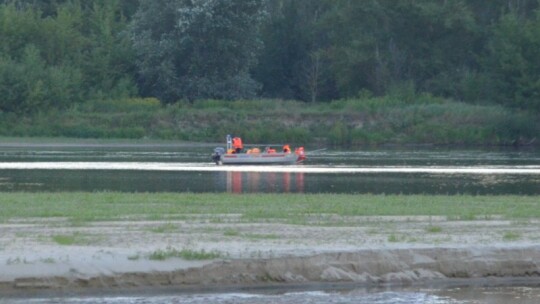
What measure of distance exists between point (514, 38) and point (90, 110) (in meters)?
28.0

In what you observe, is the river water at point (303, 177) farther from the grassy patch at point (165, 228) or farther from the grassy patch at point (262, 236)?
the grassy patch at point (165, 228)

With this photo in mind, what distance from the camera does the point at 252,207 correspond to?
2606cm

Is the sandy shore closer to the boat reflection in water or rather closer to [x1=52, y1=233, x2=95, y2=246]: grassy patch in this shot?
[x1=52, y1=233, x2=95, y2=246]: grassy patch

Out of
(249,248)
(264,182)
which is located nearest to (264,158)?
(264,182)

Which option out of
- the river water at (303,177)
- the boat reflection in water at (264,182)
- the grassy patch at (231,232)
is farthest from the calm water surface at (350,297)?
the boat reflection in water at (264,182)

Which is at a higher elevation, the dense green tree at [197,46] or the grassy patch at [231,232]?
the dense green tree at [197,46]

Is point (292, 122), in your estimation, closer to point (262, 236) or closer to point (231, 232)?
point (231, 232)

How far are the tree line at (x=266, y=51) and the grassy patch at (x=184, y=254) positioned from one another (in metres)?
57.9

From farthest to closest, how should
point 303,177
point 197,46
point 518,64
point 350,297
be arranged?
point 197,46, point 518,64, point 303,177, point 350,297

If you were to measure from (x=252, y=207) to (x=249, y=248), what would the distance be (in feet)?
22.1

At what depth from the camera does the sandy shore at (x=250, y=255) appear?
59.4 ft

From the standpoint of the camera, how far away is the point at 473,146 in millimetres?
74625

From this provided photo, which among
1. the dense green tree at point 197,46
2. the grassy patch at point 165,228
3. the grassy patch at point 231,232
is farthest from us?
the dense green tree at point 197,46

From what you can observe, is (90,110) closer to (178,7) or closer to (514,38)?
(178,7)
